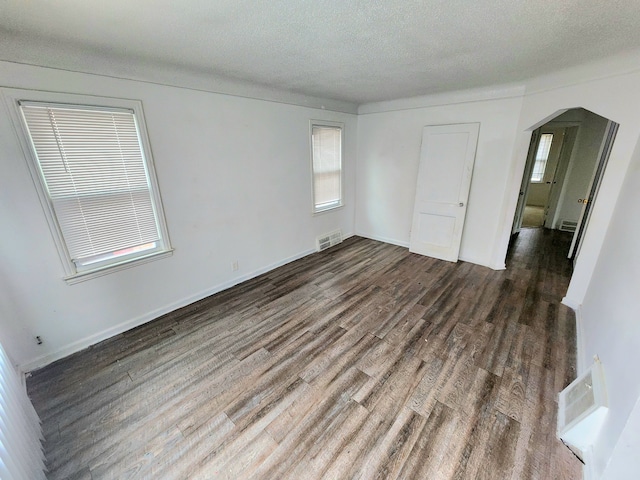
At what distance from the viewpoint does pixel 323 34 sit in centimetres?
181

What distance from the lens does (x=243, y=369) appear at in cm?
212

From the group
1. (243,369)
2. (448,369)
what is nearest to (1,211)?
(243,369)

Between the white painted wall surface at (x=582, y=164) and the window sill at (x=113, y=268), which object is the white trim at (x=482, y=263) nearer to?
the white painted wall surface at (x=582, y=164)

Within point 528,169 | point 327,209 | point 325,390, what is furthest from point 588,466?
point 528,169

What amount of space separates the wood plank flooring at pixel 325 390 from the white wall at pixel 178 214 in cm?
28

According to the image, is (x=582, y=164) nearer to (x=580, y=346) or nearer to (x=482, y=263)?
(x=482, y=263)

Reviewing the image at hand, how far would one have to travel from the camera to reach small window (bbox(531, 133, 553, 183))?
7.05m

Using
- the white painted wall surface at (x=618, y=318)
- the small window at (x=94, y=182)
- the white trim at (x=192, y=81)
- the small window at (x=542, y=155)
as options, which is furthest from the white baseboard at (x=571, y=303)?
the small window at (x=542, y=155)

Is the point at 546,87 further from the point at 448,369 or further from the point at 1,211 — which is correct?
the point at 1,211

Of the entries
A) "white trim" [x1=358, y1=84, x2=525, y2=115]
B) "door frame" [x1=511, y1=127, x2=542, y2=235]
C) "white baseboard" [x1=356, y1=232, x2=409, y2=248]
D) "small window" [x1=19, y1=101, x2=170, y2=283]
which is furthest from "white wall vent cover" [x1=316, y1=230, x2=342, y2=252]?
"door frame" [x1=511, y1=127, x2=542, y2=235]

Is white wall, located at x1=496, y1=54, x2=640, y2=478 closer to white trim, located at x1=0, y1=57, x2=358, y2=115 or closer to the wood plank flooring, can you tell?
the wood plank flooring

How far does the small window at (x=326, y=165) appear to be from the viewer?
417 centimetres

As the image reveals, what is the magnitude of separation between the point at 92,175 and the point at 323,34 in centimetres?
217

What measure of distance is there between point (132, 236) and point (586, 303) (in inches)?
177
